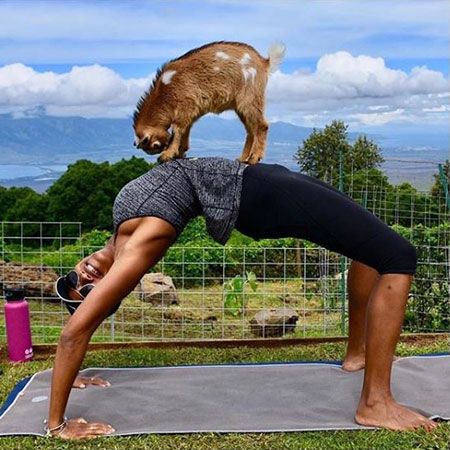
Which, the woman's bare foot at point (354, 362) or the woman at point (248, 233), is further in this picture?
the woman's bare foot at point (354, 362)

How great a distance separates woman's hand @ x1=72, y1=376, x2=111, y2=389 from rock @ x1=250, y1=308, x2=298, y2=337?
1436 mm

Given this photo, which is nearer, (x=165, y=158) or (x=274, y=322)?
(x=165, y=158)

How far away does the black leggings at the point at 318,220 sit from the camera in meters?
2.68

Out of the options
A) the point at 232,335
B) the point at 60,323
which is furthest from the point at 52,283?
the point at 232,335

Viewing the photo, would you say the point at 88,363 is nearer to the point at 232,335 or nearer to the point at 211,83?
the point at 232,335

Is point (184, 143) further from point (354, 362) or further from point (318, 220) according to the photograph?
point (354, 362)

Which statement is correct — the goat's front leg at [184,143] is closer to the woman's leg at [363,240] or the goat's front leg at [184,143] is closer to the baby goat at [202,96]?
the baby goat at [202,96]

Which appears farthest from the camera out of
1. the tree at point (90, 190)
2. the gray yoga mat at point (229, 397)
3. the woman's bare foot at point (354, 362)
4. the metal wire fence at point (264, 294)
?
the tree at point (90, 190)

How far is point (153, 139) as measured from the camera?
9.48 feet

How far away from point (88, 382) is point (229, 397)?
27.7 inches

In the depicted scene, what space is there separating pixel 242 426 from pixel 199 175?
1.03 metres

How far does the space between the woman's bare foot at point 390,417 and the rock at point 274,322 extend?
5.61 ft

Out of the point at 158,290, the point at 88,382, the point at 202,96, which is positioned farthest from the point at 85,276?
the point at 158,290

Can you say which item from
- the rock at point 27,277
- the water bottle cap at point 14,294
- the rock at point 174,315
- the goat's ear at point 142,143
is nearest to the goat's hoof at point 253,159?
the goat's ear at point 142,143
